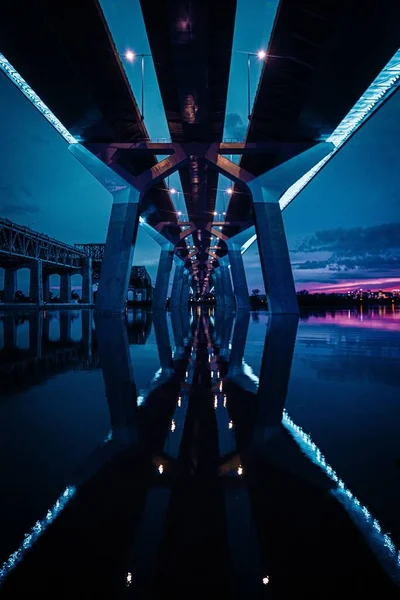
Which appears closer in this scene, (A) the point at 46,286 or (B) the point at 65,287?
(B) the point at 65,287

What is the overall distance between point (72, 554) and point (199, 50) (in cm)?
1363

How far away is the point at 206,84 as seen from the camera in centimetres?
1369

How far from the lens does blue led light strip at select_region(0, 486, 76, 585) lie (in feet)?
4.06

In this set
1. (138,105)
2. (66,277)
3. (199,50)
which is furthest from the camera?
(66,277)

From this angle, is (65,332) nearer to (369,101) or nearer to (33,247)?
(369,101)

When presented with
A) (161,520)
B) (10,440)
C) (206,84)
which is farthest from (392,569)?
(206,84)

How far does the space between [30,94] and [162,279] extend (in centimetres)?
2833

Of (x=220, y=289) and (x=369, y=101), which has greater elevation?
(x=369, y=101)

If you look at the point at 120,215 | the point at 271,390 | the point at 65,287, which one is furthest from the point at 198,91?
the point at 65,287

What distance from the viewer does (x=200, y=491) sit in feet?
5.81

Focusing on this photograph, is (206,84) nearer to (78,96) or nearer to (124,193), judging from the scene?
(78,96)

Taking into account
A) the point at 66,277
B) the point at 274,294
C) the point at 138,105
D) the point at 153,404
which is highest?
the point at 138,105

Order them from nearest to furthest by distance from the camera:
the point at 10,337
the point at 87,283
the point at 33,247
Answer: the point at 10,337 < the point at 33,247 < the point at 87,283

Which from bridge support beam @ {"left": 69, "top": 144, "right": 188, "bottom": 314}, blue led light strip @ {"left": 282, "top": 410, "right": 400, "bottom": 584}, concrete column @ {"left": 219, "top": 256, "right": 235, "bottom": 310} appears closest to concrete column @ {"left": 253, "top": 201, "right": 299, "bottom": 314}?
Result: bridge support beam @ {"left": 69, "top": 144, "right": 188, "bottom": 314}
